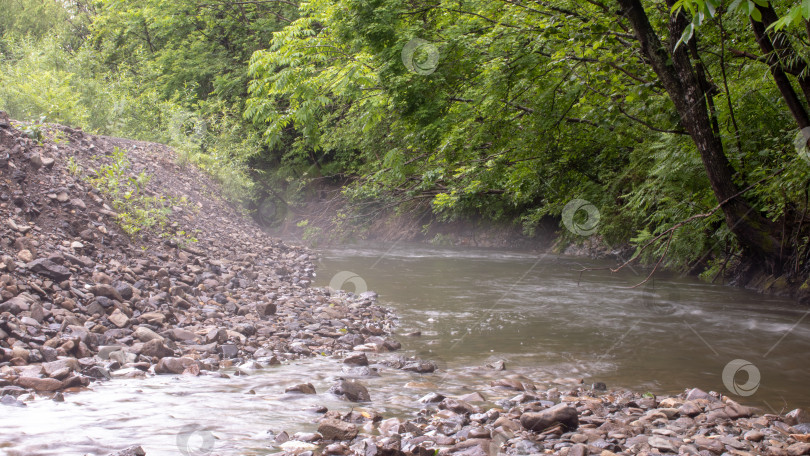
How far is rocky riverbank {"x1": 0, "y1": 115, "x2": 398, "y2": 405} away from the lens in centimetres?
457

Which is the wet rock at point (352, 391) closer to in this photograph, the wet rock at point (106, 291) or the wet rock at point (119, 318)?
the wet rock at point (119, 318)

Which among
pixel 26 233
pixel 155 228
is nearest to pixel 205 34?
pixel 155 228

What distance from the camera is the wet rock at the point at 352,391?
173 inches

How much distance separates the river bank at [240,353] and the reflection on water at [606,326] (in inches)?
21.3

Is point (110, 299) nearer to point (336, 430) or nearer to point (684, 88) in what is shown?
point (336, 430)

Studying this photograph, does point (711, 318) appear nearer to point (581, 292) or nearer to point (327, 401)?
point (581, 292)

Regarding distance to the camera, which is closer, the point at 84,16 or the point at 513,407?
the point at 513,407

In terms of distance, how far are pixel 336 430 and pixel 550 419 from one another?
1.39m

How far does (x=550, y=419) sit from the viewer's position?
3797 mm

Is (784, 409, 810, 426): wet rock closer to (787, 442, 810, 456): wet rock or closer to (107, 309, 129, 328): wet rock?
(787, 442, 810, 456): wet rock

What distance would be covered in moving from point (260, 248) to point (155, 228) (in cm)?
437

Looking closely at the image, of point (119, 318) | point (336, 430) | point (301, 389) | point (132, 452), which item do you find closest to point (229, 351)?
point (119, 318)

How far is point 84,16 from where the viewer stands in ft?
105

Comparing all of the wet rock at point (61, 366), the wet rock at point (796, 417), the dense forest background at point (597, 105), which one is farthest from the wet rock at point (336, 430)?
the wet rock at point (796, 417)
